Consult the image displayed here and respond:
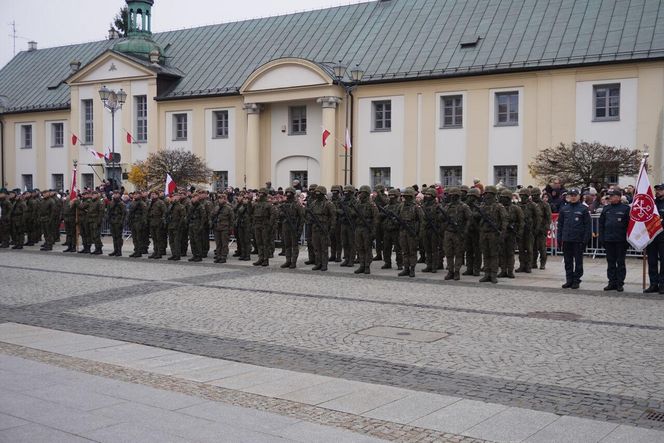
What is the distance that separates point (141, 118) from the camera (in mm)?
42750

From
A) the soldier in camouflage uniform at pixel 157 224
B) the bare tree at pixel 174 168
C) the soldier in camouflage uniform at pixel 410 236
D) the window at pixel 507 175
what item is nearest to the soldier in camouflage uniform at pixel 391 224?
the soldier in camouflage uniform at pixel 410 236

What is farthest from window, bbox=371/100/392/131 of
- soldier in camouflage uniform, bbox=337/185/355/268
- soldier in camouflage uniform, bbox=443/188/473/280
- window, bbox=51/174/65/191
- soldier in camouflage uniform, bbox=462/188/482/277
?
window, bbox=51/174/65/191

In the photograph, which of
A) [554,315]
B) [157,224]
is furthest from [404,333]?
[157,224]

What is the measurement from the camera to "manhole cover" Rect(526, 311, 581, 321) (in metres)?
11.4

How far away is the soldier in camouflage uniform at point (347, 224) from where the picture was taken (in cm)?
1900

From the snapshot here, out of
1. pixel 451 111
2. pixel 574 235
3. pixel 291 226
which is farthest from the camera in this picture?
pixel 451 111

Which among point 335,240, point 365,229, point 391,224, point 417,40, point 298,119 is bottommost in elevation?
point 335,240

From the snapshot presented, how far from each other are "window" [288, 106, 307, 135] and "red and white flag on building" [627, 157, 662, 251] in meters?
24.7

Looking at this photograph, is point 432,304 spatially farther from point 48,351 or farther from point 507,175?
point 507,175

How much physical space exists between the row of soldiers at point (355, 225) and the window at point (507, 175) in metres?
13.2

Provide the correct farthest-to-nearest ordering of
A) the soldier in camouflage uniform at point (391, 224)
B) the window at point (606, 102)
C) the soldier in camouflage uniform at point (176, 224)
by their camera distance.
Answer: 1. the window at point (606, 102)
2. the soldier in camouflage uniform at point (176, 224)
3. the soldier in camouflage uniform at point (391, 224)

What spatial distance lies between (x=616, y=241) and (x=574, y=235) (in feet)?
2.57

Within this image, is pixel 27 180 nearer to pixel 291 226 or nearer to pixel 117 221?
pixel 117 221

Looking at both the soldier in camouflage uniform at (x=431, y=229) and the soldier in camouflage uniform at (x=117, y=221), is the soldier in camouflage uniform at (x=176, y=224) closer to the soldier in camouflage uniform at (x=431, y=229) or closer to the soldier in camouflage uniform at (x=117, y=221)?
the soldier in camouflage uniform at (x=117, y=221)
